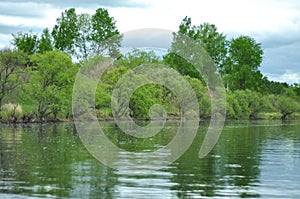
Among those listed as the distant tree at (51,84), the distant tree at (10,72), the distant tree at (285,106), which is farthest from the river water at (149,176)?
the distant tree at (285,106)

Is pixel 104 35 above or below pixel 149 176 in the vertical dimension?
above

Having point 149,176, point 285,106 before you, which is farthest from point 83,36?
point 149,176

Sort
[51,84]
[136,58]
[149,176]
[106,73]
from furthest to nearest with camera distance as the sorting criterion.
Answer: [136,58] → [106,73] → [51,84] → [149,176]

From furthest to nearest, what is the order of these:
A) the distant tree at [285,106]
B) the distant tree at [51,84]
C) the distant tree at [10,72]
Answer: the distant tree at [285,106] < the distant tree at [51,84] < the distant tree at [10,72]

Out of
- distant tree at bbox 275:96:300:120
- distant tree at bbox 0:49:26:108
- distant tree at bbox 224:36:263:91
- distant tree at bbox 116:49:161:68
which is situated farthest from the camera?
distant tree at bbox 224:36:263:91

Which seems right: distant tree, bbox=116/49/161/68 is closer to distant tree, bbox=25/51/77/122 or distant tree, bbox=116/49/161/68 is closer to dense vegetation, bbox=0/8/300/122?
dense vegetation, bbox=0/8/300/122

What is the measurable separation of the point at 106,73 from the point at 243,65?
56950mm

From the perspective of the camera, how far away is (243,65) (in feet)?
474

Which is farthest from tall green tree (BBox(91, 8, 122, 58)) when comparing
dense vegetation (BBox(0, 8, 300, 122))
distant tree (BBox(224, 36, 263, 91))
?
distant tree (BBox(224, 36, 263, 91))

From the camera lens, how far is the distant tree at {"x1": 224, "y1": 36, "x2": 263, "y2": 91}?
14375 centimetres

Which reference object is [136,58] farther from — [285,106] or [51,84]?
[285,106]

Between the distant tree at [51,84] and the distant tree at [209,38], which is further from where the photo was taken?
the distant tree at [209,38]

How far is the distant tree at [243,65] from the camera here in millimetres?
143750

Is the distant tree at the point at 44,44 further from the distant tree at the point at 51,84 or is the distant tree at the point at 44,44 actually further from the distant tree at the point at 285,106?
the distant tree at the point at 285,106
